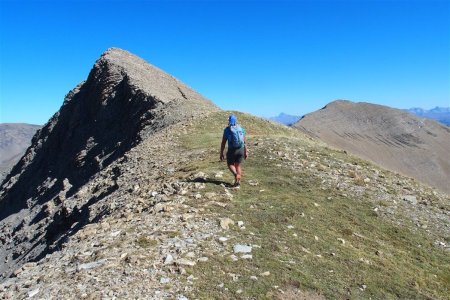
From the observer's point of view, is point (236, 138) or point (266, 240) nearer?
point (266, 240)

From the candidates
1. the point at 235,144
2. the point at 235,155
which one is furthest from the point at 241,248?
the point at 235,144

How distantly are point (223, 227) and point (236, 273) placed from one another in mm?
2622

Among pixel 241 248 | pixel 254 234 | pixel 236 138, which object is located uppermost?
pixel 236 138

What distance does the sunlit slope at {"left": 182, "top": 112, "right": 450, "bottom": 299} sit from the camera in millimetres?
10672

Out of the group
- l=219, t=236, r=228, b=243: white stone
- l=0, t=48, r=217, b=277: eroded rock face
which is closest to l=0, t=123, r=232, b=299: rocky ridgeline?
l=219, t=236, r=228, b=243: white stone

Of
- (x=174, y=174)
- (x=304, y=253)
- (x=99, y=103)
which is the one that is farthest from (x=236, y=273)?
(x=99, y=103)

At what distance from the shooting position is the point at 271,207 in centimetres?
1541

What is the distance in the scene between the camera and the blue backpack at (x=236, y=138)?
17094mm

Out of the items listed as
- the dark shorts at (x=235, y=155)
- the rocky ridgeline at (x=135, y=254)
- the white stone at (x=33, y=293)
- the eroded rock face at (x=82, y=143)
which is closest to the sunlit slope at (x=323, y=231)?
the rocky ridgeline at (x=135, y=254)

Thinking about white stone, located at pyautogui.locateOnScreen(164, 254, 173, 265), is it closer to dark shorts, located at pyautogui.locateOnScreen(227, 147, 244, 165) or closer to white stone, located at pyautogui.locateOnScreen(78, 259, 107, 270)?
white stone, located at pyautogui.locateOnScreen(78, 259, 107, 270)

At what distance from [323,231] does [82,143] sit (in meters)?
50.6

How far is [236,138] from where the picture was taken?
17.1 meters

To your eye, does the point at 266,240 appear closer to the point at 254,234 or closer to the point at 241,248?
the point at 254,234

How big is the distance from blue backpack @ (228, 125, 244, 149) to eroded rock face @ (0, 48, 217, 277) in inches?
335
